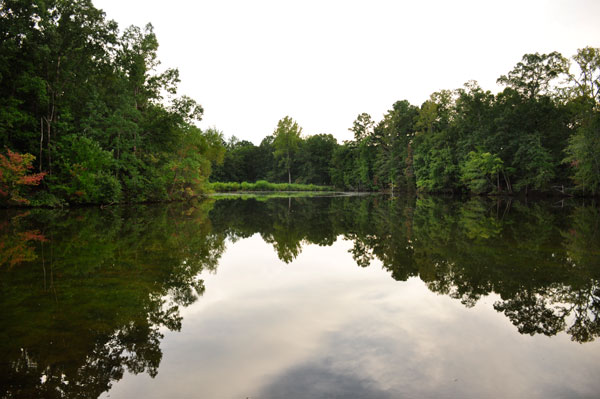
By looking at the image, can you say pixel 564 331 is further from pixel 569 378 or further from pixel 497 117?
pixel 497 117

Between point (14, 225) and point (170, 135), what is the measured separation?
15.8 metres

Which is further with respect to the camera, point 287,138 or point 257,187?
point 287,138

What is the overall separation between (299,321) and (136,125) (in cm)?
2334

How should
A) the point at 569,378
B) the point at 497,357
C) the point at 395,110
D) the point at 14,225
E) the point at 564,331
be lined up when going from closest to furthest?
the point at 569,378
the point at 497,357
the point at 564,331
the point at 14,225
the point at 395,110

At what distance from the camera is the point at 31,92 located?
68.9 feet

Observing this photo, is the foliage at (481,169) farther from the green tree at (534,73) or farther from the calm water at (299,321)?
the calm water at (299,321)

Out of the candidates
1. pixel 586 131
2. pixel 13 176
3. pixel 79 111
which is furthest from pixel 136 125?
pixel 586 131

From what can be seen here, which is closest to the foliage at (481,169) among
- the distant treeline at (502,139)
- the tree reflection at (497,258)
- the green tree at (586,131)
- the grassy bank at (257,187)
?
the distant treeline at (502,139)

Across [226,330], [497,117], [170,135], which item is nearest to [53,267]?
Result: [226,330]

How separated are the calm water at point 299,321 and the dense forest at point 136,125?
14.2 m

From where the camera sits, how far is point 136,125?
23.7 metres

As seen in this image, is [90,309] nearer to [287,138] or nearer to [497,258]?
[497,258]

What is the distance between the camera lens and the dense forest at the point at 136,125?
65.2 feet

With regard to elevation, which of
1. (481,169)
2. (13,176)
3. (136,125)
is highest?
(136,125)
